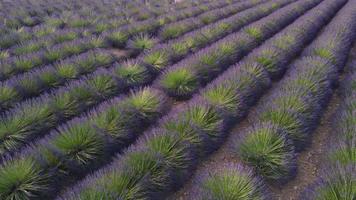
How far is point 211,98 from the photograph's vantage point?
499 centimetres

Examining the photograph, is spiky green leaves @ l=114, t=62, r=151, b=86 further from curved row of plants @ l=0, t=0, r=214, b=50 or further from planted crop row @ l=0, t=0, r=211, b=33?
planted crop row @ l=0, t=0, r=211, b=33

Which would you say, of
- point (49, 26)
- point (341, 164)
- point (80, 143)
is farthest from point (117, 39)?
point (341, 164)

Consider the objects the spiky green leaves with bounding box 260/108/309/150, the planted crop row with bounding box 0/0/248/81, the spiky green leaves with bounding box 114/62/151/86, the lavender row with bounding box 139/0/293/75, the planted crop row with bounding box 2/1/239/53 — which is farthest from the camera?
the planted crop row with bounding box 2/1/239/53

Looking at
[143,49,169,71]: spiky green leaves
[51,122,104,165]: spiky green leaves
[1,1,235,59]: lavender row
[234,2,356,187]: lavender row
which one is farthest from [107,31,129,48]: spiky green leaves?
[51,122,104,165]: spiky green leaves

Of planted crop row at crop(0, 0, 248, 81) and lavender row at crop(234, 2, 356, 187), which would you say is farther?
planted crop row at crop(0, 0, 248, 81)

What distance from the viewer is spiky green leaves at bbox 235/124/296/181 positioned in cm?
376

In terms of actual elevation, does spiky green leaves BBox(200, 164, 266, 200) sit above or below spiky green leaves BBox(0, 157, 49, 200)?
below

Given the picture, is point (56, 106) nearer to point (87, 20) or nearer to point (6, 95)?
point (6, 95)

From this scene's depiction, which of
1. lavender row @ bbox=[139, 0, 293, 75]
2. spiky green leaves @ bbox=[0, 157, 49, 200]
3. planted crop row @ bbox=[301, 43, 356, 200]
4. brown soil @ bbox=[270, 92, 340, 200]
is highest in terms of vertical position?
spiky green leaves @ bbox=[0, 157, 49, 200]

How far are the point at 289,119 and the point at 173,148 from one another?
5.47 feet

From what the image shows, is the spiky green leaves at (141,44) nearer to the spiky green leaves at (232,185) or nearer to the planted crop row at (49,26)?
the planted crop row at (49,26)

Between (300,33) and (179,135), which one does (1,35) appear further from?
(300,33)

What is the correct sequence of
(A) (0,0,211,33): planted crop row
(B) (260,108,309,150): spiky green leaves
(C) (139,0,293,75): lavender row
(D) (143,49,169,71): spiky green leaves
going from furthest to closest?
(A) (0,0,211,33): planted crop row < (C) (139,0,293,75): lavender row < (D) (143,49,169,71): spiky green leaves < (B) (260,108,309,150): spiky green leaves

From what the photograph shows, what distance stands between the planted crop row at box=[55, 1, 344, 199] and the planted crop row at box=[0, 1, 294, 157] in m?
1.31
